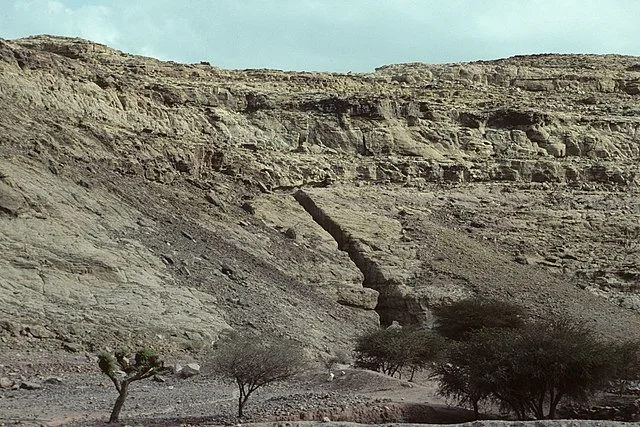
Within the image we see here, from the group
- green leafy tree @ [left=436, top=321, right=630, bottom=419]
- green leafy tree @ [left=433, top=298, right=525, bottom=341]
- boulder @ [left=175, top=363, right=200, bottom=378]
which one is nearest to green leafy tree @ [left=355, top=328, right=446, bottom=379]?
green leafy tree @ [left=433, top=298, right=525, bottom=341]

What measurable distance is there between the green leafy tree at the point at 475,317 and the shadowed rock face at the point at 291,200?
6.08 ft

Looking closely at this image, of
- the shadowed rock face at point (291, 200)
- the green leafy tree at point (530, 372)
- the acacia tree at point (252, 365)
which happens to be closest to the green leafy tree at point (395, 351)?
the shadowed rock face at point (291, 200)

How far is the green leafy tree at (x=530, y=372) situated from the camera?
59.0 feet

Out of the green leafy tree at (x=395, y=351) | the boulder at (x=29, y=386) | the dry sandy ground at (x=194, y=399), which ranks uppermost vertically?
the green leafy tree at (x=395, y=351)

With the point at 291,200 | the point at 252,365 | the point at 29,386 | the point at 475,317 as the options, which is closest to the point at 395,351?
the point at 475,317

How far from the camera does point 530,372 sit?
17.9 meters

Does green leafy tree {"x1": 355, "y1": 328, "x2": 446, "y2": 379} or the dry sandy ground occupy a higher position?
green leafy tree {"x1": 355, "y1": 328, "x2": 446, "y2": 379}

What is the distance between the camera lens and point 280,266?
103 feet

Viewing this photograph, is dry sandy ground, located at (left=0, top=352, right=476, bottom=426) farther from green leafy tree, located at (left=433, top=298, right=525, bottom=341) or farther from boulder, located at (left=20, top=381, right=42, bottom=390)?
green leafy tree, located at (left=433, top=298, right=525, bottom=341)

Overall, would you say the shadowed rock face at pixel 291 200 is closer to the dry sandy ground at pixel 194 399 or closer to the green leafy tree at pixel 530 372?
the dry sandy ground at pixel 194 399

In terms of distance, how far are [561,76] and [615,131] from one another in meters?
14.5

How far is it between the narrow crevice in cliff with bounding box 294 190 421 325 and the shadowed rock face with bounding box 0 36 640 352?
0.25 feet

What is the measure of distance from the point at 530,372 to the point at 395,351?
638cm

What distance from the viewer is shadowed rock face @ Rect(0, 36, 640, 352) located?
24.4 metres
